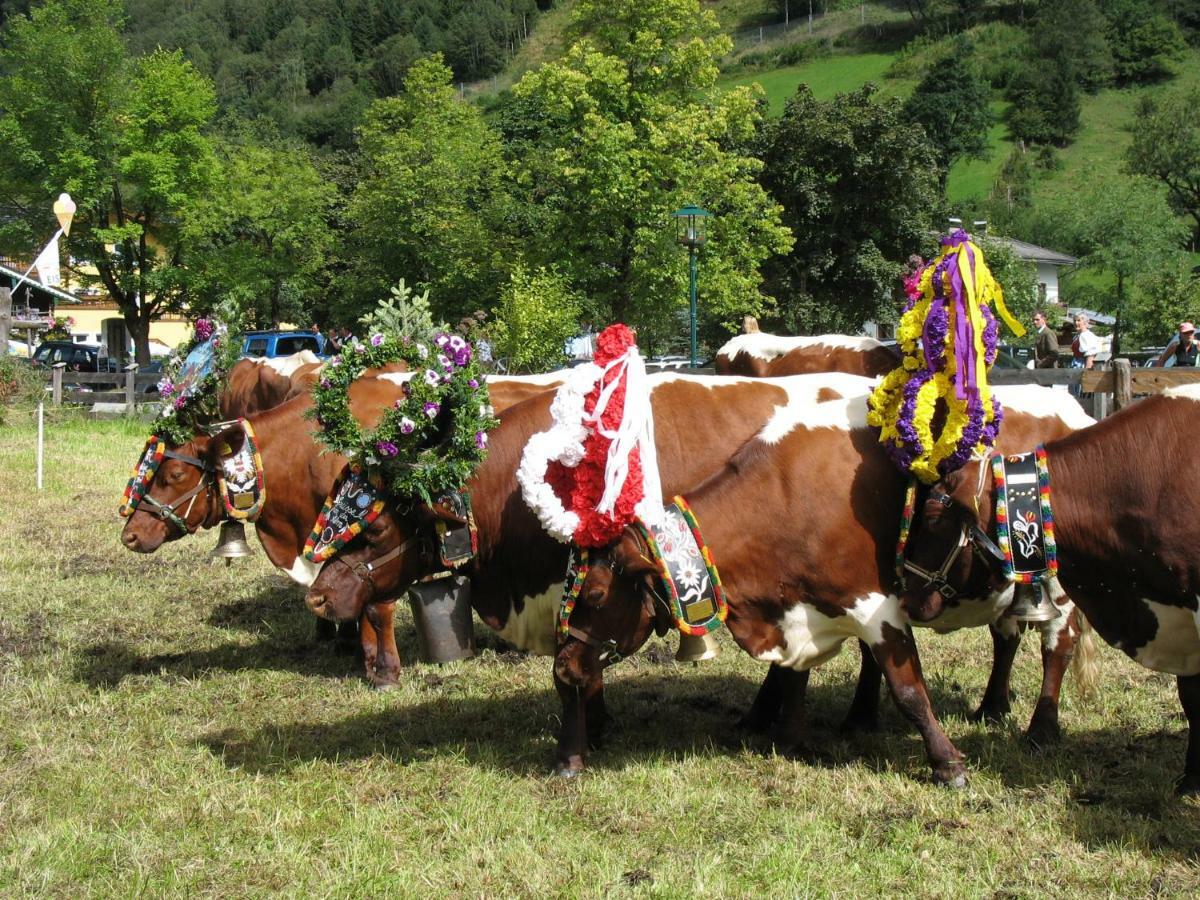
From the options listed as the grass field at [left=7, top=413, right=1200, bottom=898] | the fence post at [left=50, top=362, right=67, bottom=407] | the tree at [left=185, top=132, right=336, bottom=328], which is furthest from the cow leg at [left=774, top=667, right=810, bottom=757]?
the tree at [left=185, top=132, right=336, bottom=328]

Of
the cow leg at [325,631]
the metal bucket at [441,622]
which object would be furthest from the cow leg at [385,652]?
the metal bucket at [441,622]

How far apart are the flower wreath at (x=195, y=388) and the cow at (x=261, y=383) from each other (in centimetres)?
176

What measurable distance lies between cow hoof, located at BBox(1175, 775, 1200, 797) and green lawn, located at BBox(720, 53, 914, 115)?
86.6 m

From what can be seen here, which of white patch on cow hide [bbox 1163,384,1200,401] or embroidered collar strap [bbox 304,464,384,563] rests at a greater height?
white patch on cow hide [bbox 1163,384,1200,401]

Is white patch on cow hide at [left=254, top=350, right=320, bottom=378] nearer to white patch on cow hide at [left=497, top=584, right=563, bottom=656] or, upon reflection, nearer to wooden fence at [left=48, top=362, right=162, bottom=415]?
white patch on cow hide at [left=497, top=584, right=563, bottom=656]

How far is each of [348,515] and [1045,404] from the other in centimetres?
380

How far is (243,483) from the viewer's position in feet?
23.4

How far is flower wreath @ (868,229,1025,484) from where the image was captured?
486 centimetres

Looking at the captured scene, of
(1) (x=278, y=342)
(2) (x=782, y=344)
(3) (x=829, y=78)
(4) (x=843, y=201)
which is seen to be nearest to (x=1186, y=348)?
(2) (x=782, y=344)

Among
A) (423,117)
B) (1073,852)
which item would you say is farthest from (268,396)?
(423,117)

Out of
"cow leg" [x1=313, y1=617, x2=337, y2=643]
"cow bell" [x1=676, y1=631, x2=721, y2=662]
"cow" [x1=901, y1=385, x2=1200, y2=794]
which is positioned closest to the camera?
"cow" [x1=901, y1=385, x2=1200, y2=794]

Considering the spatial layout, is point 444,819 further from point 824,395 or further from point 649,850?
point 824,395

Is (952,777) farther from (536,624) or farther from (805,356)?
(805,356)

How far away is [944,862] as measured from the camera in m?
4.31
